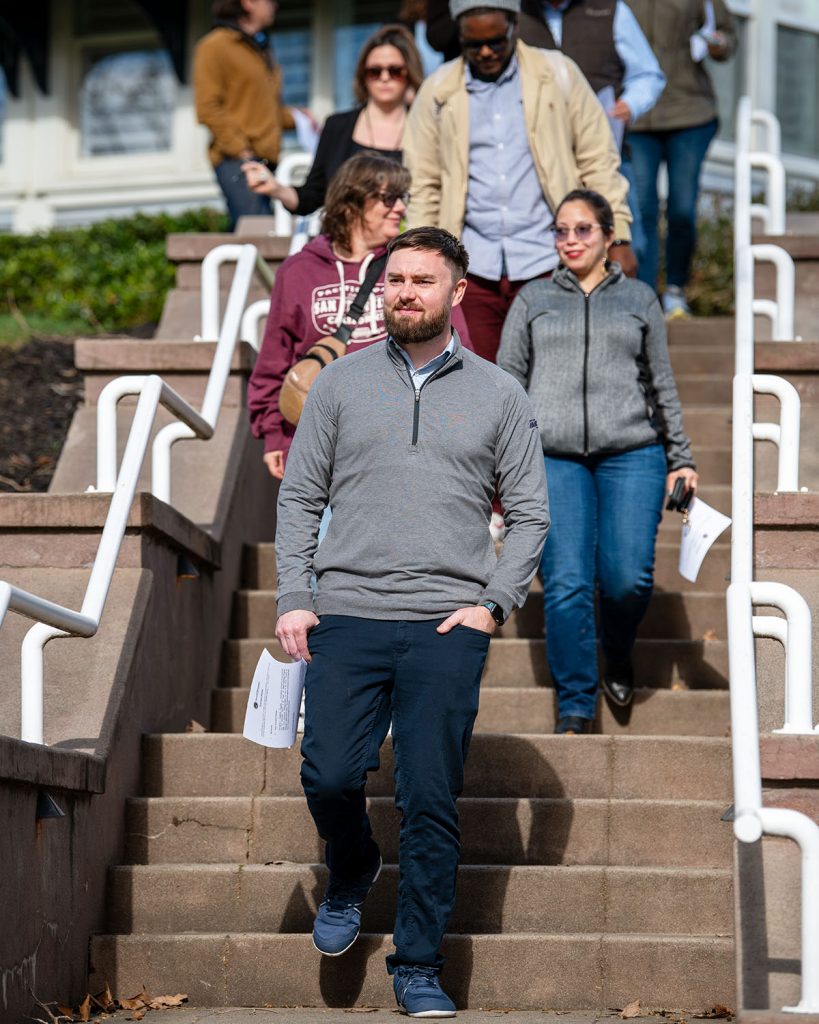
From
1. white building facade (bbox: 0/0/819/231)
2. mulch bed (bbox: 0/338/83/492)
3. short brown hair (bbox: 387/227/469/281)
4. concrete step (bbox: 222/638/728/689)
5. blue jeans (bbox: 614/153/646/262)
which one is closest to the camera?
short brown hair (bbox: 387/227/469/281)

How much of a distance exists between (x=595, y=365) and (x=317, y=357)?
3.52 ft

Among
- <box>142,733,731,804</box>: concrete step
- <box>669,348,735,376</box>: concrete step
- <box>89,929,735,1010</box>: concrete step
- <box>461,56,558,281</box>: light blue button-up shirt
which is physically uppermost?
<box>461,56,558,281</box>: light blue button-up shirt

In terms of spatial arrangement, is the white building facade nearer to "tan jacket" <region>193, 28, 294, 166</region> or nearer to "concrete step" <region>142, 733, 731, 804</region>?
"tan jacket" <region>193, 28, 294, 166</region>

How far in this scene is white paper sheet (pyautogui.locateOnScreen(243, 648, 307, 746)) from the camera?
5168mm

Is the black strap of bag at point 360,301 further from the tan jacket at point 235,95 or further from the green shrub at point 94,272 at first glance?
the green shrub at point 94,272

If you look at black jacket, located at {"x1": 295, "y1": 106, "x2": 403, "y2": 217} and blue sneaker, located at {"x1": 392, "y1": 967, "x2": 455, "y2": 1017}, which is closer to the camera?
blue sneaker, located at {"x1": 392, "y1": 967, "x2": 455, "y2": 1017}

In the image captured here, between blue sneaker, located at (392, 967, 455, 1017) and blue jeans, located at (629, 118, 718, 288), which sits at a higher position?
blue jeans, located at (629, 118, 718, 288)

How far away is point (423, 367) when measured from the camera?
521 cm

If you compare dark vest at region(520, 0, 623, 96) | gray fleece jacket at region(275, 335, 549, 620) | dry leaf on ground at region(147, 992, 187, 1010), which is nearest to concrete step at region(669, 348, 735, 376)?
dark vest at region(520, 0, 623, 96)

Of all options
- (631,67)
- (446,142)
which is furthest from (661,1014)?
(631,67)

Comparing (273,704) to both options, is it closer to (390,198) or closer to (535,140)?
(390,198)

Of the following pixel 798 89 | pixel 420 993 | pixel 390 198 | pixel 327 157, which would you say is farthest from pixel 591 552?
pixel 798 89

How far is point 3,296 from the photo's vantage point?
13914mm

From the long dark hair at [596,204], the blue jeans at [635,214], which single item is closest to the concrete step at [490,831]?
the long dark hair at [596,204]
